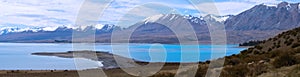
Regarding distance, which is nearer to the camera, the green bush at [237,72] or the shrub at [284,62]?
the green bush at [237,72]

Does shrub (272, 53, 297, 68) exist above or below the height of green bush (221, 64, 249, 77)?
above

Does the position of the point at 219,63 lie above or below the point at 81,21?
below

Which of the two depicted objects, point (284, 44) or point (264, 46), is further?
point (264, 46)

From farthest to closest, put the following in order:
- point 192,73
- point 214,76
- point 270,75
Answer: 1. point 192,73
2. point 214,76
3. point 270,75

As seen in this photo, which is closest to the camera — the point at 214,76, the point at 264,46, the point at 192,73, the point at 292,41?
the point at 214,76

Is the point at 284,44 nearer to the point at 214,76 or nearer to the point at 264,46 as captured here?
the point at 264,46

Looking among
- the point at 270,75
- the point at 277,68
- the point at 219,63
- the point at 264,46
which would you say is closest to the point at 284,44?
the point at 264,46

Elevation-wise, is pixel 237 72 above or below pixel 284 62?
below

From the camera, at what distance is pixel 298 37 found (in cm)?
2866

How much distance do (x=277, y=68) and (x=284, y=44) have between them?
13.8 meters

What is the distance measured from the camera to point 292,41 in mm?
28047

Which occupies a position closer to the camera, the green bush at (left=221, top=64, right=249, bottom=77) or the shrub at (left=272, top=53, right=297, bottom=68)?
the green bush at (left=221, top=64, right=249, bottom=77)

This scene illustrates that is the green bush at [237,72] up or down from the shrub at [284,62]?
down

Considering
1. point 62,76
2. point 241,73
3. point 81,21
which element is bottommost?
point 62,76
